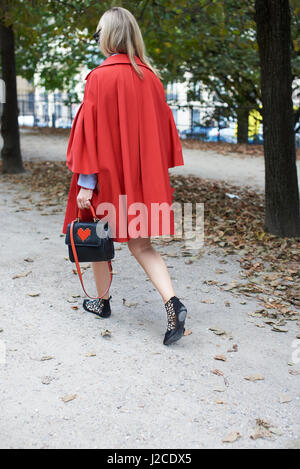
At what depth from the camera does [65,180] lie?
11.3 meters

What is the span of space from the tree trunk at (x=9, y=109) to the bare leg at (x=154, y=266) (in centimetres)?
861

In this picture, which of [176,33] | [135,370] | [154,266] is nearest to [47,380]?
[135,370]

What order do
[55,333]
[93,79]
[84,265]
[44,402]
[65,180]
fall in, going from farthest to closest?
1. [65,180]
2. [84,265]
3. [55,333]
4. [93,79]
5. [44,402]

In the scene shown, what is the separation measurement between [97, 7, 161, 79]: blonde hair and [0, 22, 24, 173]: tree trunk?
8.55m

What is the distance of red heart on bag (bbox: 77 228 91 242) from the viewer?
3.89 metres

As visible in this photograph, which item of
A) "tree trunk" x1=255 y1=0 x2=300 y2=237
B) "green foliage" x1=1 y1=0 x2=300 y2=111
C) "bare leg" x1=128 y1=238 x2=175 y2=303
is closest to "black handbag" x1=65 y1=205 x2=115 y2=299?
"bare leg" x1=128 y1=238 x2=175 y2=303

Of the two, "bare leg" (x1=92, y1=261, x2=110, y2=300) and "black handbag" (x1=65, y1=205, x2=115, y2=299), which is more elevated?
"black handbag" (x1=65, y1=205, x2=115, y2=299)

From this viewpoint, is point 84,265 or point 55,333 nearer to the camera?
point 55,333

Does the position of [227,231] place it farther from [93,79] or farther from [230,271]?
[93,79]

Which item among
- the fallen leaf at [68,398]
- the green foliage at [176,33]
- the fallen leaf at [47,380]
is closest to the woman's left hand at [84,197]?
the fallen leaf at [47,380]

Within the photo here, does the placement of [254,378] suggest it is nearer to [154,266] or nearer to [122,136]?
[154,266]

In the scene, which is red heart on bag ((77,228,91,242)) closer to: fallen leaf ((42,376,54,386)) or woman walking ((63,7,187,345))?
woman walking ((63,7,187,345))

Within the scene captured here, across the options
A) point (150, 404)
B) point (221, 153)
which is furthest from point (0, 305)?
point (221, 153)

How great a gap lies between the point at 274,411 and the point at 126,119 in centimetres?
207
